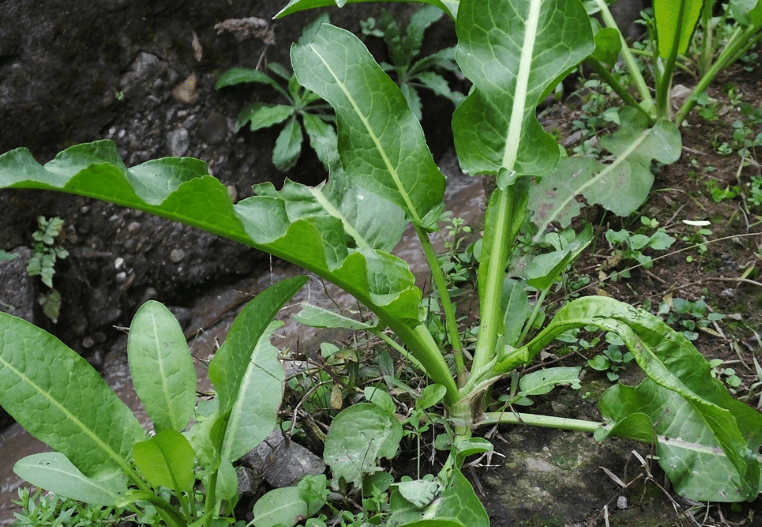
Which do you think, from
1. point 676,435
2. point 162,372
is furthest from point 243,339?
point 676,435

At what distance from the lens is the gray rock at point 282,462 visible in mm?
1604

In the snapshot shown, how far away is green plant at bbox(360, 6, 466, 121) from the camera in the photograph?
3734 millimetres

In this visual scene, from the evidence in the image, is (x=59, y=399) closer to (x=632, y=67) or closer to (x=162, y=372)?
(x=162, y=372)

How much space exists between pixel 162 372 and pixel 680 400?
1232 mm

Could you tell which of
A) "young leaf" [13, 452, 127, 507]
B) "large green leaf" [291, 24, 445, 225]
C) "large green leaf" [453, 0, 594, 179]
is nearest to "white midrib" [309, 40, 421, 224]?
"large green leaf" [291, 24, 445, 225]

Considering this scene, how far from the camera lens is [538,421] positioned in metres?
1.60

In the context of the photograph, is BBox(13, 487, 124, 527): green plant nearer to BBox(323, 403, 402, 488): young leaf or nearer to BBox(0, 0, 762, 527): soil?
BBox(323, 403, 402, 488): young leaf

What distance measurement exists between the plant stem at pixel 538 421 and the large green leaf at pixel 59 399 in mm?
875

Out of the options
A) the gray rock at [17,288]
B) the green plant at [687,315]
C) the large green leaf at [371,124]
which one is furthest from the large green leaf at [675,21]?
the gray rock at [17,288]

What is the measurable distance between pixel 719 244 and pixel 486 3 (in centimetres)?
112

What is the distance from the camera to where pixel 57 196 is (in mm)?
3066

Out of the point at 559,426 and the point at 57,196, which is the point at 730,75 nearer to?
the point at 559,426

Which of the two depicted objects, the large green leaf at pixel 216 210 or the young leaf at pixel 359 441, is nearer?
the large green leaf at pixel 216 210

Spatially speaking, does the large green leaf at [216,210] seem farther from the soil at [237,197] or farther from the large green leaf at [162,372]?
the soil at [237,197]
